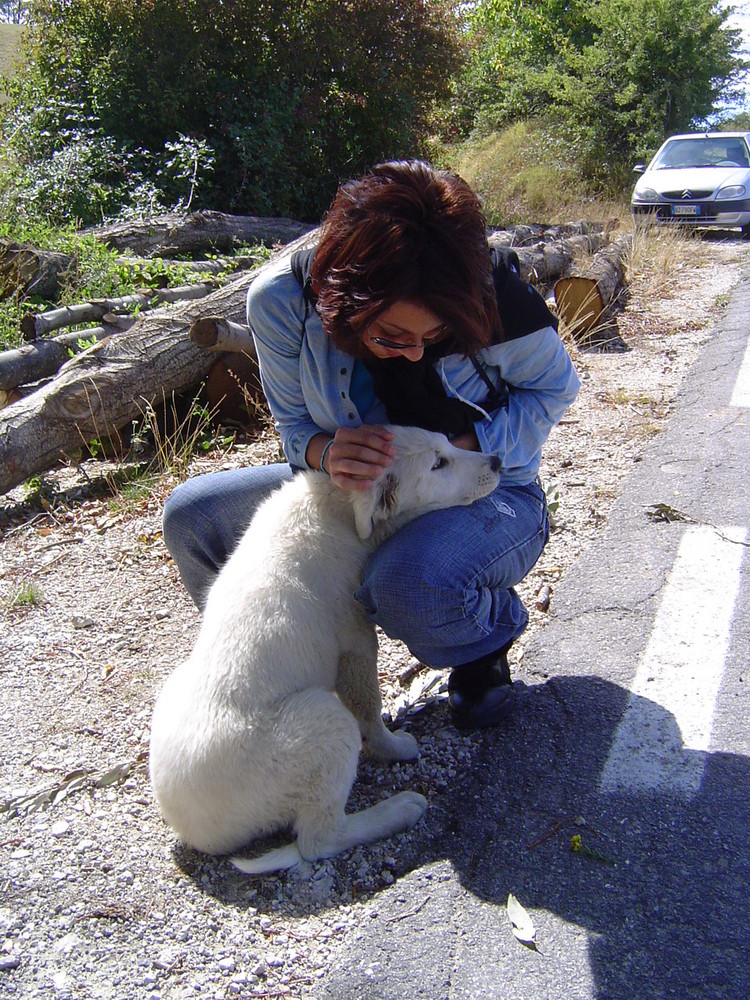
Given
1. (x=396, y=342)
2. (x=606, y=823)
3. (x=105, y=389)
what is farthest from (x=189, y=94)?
(x=606, y=823)

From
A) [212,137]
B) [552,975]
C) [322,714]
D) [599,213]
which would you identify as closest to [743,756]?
[552,975]

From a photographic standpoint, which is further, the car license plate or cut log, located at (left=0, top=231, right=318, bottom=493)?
the car license plate

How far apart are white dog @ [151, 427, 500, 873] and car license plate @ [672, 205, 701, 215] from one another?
Result: 39.4 feet

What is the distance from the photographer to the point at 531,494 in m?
2.89

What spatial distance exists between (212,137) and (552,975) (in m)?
11.5

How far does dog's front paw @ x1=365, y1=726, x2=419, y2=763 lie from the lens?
2666mm

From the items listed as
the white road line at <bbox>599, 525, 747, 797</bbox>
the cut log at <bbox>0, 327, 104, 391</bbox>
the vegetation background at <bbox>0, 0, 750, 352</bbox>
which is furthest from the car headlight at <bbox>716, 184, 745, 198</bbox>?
the white road line at <bbox>599, 525, 747, 797</bbox>

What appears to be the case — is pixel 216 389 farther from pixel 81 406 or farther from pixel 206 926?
pixel 206 926

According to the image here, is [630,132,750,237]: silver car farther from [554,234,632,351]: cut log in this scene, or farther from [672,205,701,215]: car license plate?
[554,234,632,351]: cut log

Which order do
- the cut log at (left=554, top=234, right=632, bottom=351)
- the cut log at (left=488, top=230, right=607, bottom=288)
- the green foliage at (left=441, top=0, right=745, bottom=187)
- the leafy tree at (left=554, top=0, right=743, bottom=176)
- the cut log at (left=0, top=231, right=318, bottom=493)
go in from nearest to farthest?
the cut log at (left=0, top=231, right=318, bottom=493), the cut log at (left=554, top=234, right=632, bottom=351), the cut log at (left=488, top=230, right=607, bottom=288), the green foliage at (left=441, top=0, right=745, bottom=187), the leafy tree at (left=554, top=0, right=743, bottom=176)

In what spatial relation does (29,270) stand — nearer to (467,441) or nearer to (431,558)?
(467,441)

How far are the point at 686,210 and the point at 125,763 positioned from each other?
12822 millimetres

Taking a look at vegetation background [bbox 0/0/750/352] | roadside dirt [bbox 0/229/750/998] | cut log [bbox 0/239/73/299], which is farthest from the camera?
vegetation background [bbox 0/0/750/352]

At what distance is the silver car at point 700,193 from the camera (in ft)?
42.0
